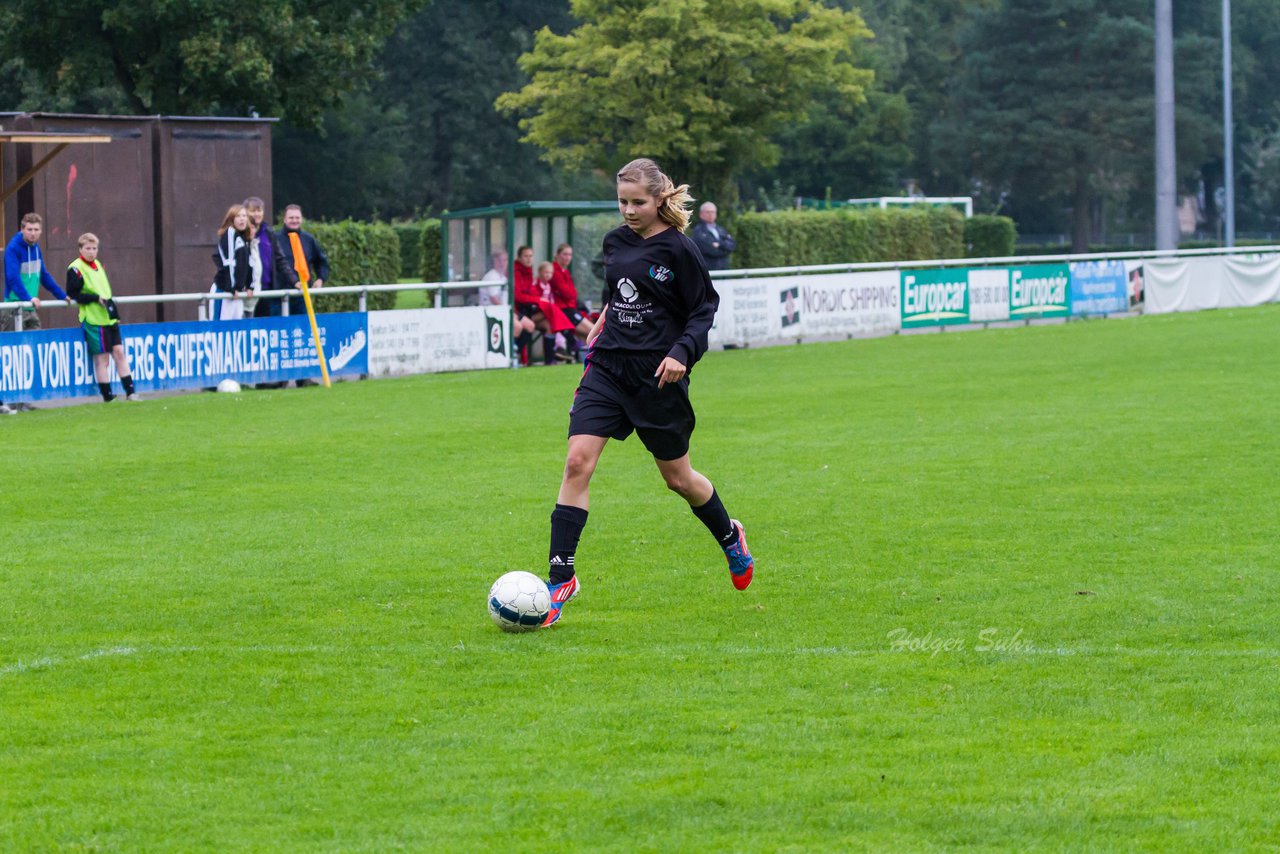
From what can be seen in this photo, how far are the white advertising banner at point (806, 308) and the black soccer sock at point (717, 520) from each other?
17.0m

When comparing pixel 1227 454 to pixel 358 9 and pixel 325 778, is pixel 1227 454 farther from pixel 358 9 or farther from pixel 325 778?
pixel 358 9

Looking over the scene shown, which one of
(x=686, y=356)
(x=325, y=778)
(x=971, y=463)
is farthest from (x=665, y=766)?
(x=971, y=463)

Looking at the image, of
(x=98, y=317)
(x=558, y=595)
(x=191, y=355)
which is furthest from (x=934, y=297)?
(x=558, y=595)

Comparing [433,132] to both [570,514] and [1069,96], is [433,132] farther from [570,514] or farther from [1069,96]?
[570,514]

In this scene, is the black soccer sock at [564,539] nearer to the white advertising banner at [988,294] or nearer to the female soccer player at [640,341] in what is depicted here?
the female soccer player at [640,341]

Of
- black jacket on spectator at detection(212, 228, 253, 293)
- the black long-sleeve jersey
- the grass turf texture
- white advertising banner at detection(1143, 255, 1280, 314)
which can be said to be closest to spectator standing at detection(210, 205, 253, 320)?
black jacket on spectator at detection(212, 228, 253, 293)

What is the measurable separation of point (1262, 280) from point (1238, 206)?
6037cm

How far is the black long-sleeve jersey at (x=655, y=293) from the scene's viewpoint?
7461 mm

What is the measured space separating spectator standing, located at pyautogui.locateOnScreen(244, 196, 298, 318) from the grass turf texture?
20.1 ft

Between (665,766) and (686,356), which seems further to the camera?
(686,356)

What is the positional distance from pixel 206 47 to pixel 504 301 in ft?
46.8

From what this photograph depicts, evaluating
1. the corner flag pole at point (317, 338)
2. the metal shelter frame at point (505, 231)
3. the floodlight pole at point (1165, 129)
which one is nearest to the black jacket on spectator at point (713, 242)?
the metal shelter frame at point (505, 231)

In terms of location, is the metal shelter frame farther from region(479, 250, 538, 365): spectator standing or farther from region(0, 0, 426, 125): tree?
region(0, 0, 426, 125): tree

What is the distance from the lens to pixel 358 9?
3875 cm
